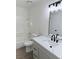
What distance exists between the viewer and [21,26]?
4.71 m

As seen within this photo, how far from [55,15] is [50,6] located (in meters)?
0.42

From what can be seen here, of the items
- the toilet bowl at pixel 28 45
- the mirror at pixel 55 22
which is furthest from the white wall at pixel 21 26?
the mirror at pixel 55 22

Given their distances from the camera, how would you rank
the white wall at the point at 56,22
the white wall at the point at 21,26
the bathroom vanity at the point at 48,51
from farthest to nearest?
1. the white wall at the point at 21,26
2. the white wall at the point at 56,22
3. the bathroom vanity at the point at 48,51

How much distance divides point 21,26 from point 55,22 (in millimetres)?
2397

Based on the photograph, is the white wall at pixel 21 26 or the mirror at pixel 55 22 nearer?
the mirror at pixel 55 22

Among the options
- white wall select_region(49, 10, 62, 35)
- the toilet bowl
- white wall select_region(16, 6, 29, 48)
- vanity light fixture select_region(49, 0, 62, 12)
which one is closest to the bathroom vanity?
white wall select_region(49, 10, 62, 35)

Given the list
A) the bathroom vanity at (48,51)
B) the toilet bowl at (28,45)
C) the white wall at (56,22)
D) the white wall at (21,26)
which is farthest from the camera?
the white wall at (21,26)

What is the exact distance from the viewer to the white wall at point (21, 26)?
15.1 feet

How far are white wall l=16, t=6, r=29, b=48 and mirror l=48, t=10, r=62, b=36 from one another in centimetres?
207

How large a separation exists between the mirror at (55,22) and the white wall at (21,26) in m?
2.07

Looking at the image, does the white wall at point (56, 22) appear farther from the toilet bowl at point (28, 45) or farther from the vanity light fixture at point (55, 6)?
the toilet bowl at point (28, 45)
